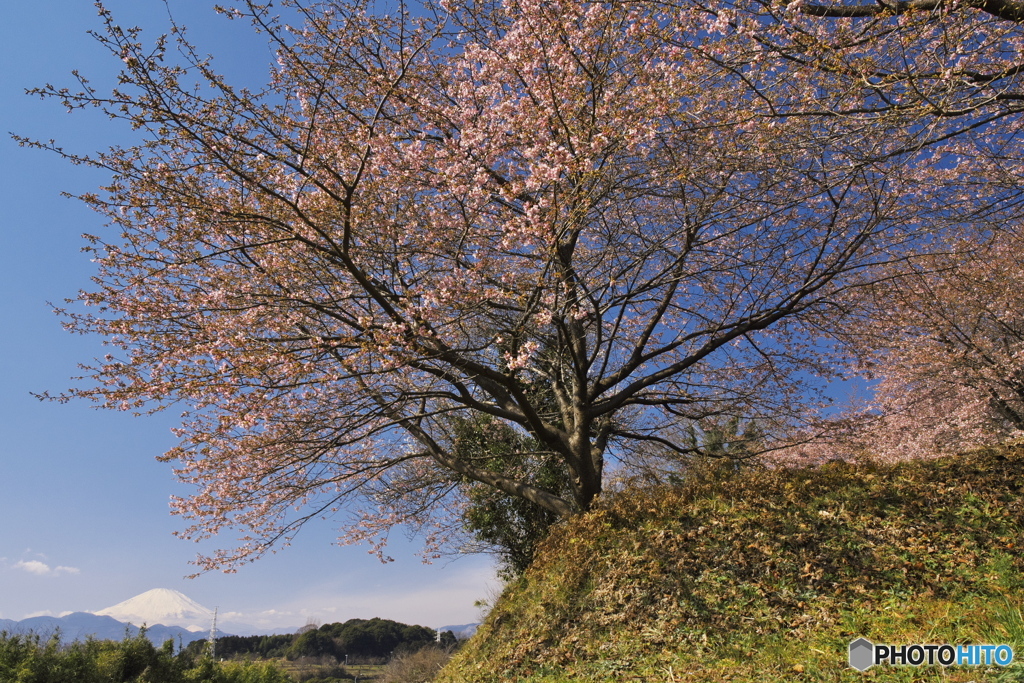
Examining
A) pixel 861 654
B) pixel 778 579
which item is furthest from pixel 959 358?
pixel 861 654

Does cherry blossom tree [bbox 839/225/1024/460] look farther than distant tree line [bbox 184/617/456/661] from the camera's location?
No

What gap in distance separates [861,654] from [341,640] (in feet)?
141

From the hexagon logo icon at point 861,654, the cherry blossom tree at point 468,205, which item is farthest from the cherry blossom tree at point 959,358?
the hexagon logo icon at point 861,654

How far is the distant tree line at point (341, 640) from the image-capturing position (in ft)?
121

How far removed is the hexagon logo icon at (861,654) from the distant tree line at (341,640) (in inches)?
1374

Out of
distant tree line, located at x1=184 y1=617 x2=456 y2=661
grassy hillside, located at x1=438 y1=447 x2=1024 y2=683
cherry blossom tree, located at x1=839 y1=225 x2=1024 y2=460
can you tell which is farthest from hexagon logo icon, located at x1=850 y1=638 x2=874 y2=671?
distant tree line, located at x1=184 y1=617 x2=456 y2=661

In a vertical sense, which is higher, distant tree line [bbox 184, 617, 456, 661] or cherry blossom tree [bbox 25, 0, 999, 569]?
cherry blossom tree [bbox 25, 0, 999, 569]

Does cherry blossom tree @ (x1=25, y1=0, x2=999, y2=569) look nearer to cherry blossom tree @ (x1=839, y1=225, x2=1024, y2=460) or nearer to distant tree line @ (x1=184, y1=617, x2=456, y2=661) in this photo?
cherry blossom tree @ (x1=839, y1=225, x2=1024, y2=460)

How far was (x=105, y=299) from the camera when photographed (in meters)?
7.63

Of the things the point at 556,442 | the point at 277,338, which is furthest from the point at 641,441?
the point at 277,338

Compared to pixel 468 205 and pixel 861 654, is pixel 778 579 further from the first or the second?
pixel 468 205

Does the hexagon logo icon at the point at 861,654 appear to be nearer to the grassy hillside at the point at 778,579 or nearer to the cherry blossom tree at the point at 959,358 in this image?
the grassy hillside at the point at 778,579

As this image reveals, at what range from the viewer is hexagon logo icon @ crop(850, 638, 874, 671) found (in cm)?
451

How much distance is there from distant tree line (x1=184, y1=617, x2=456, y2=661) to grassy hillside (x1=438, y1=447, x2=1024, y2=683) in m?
31.8
